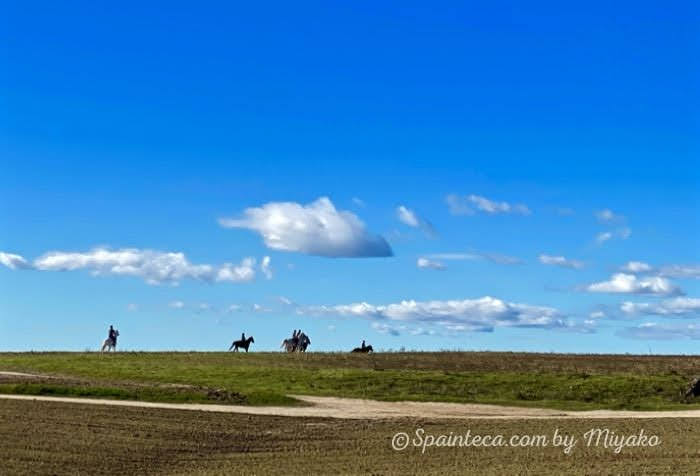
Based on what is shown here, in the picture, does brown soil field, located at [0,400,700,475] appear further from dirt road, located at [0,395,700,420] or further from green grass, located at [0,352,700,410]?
green grass, located at [0,352,700,410]

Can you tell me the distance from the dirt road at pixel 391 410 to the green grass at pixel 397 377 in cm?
166

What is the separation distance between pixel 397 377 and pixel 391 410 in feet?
33.1

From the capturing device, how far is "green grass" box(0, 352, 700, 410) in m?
46.1

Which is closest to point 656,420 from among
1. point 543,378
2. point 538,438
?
point 538,438

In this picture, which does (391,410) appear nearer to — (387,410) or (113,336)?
(387,410)

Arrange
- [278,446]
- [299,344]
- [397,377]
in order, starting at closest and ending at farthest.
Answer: [278,446] → [397,377] → [299,344]

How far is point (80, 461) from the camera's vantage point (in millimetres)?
25156

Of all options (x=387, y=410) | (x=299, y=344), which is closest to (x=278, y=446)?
(x=387, y=410)

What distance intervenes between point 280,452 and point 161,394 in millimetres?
15875

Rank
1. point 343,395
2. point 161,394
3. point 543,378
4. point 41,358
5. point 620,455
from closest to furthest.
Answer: point 620,455, point 161,394, point 343,395, point 543,378, point 41,358

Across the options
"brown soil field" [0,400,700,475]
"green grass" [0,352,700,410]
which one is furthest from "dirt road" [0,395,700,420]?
"brown soil field" [0,400,700,475]

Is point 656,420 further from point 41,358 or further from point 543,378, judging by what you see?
point 41,358

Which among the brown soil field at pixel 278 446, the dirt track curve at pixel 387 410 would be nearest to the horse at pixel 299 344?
the dirt track curve at pixel 387 410

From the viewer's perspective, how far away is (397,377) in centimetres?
5134
